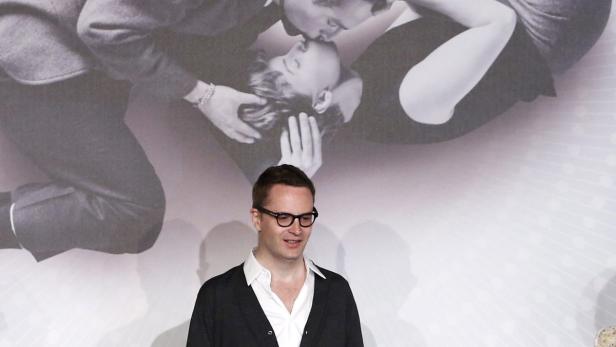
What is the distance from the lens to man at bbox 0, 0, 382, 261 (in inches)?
98.7

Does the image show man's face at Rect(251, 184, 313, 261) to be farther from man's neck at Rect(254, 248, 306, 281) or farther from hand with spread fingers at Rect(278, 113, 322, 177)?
hand with spread fingers at Rect(278, 113, 322, 177)

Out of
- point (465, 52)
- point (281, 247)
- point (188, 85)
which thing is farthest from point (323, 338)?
point (465, 52)

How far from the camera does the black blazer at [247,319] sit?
1.84m

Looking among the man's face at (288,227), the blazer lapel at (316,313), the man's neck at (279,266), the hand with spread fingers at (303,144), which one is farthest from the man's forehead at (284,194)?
the hand with spread fingers at (303,144)

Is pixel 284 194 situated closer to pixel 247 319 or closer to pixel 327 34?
pixel 247 319

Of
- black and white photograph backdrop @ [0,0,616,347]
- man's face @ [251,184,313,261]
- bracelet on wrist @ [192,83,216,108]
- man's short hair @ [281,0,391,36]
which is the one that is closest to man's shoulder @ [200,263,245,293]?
man's face @ [251,184,313,261]

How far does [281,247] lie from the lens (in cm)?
185

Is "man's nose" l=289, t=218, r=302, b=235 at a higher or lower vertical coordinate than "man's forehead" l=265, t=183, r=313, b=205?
lower

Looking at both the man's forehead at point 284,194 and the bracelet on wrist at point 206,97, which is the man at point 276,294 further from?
the bracelet on wrist at point 206,97

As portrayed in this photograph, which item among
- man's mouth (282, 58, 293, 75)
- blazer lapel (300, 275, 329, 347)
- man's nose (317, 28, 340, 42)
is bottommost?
blazer lapel (300, 275, 329, 347)

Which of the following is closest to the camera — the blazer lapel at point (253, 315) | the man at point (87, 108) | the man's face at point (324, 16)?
the blazer lapel at point (253, 315)

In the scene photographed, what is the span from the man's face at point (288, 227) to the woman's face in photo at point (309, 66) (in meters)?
0.82

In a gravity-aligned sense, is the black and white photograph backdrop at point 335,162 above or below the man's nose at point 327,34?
below

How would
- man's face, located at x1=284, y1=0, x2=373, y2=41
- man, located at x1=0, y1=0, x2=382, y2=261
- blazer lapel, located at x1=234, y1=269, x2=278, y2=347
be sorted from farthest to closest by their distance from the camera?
man's face, located at x1=284, y1=0, x2=373, y2=41 → man, located at x1=0, y1=0, x2=382, y2=261 → blazer lapel, located at x1=234, y1=269, x2=278, y2=347
